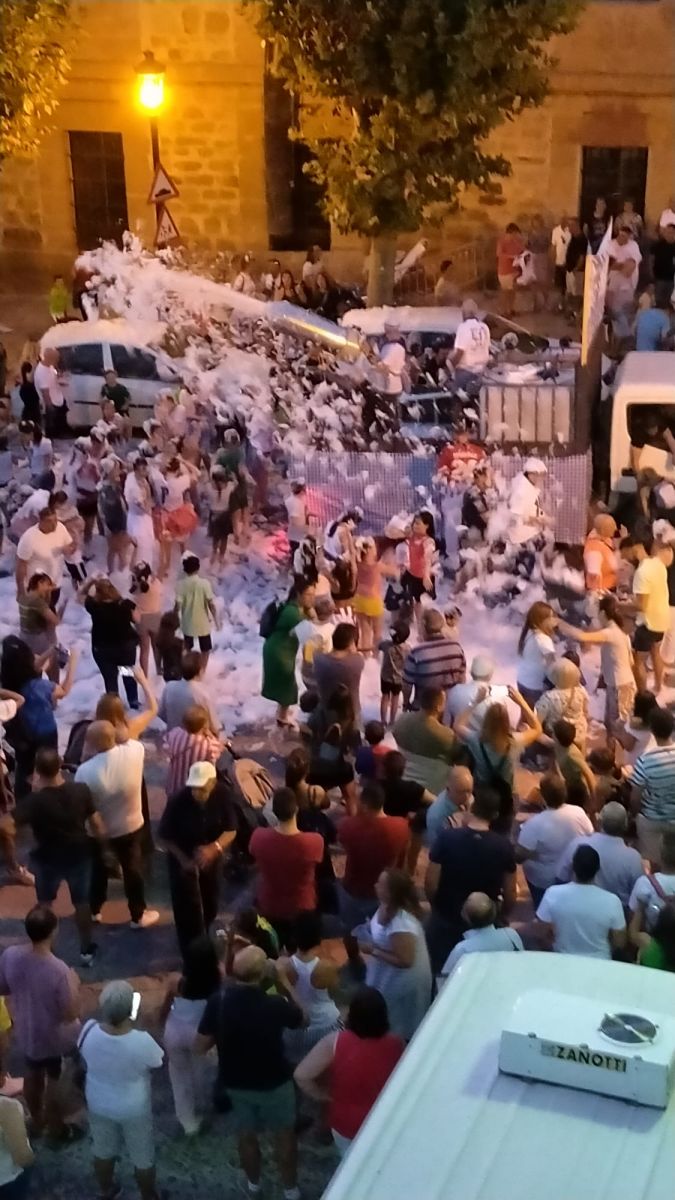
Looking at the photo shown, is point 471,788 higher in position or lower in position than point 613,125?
lower

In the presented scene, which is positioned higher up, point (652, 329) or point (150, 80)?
point (150, 80)

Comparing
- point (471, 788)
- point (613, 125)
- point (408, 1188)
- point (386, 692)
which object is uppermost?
point (613, 125)

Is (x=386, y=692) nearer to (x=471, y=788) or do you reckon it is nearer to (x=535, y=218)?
(x=471, y=788)

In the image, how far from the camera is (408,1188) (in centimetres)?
348

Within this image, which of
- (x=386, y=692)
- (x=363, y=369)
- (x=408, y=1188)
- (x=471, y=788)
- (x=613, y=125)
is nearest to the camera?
(x=408, y=1188)

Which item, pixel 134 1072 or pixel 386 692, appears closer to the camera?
pixel 134 1072

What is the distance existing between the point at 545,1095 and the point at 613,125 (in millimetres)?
18173

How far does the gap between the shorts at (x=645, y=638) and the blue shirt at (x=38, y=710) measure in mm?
4210

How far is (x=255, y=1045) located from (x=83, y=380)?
11311 millimetres

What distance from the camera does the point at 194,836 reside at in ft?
22.7

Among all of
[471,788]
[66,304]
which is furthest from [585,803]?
[66,304]

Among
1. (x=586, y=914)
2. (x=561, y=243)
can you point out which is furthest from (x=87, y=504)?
(x=561, y=243)

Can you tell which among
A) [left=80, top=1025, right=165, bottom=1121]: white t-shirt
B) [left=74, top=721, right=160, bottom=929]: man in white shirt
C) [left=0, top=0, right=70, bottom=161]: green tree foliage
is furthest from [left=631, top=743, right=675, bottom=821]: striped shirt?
[left=0, top=0, right=70, bottom=161]: green tree foliage

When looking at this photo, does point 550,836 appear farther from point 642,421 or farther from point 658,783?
point 642,421
